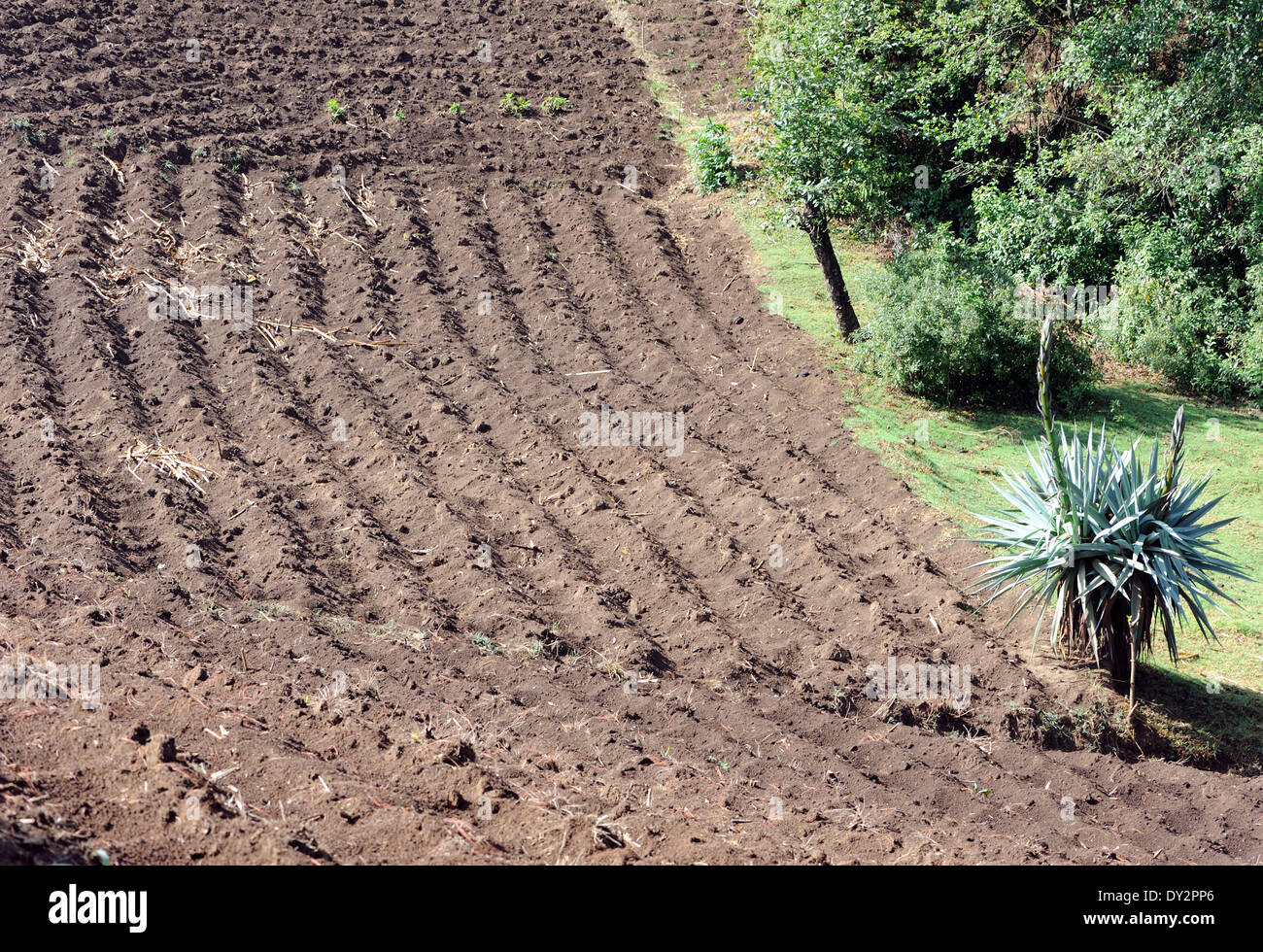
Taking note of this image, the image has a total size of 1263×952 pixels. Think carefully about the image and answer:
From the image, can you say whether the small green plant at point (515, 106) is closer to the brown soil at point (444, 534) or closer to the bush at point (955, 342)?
the brown soil at point (444, 534)

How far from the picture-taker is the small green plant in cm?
1689

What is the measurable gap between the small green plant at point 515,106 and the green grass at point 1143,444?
385 centimetres

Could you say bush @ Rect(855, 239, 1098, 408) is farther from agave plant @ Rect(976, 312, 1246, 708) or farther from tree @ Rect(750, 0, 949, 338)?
agave plant @ Rect(976, 312, 1246, 708)

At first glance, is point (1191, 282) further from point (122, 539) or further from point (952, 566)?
point (122, 539)

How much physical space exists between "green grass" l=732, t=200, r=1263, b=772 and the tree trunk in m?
0.22

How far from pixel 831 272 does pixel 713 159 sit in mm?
3013

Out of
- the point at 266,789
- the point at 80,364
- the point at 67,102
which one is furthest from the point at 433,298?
the point at 266,789

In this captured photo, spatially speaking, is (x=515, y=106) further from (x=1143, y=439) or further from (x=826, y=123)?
(x=1143, y=439)

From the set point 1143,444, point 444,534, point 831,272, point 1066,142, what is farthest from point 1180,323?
point 444,534

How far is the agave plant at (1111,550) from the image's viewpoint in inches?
295

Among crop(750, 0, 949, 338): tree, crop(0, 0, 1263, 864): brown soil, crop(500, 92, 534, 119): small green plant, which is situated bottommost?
crop(0, 0, 1263, 864): brown soil

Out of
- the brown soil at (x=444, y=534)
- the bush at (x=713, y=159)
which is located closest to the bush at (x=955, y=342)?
the brown soil at (x=444, y=534)

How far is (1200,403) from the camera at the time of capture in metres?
13.2

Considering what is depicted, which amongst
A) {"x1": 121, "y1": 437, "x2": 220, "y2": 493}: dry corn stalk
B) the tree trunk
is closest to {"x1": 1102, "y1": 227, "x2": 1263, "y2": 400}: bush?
the tree trunk
